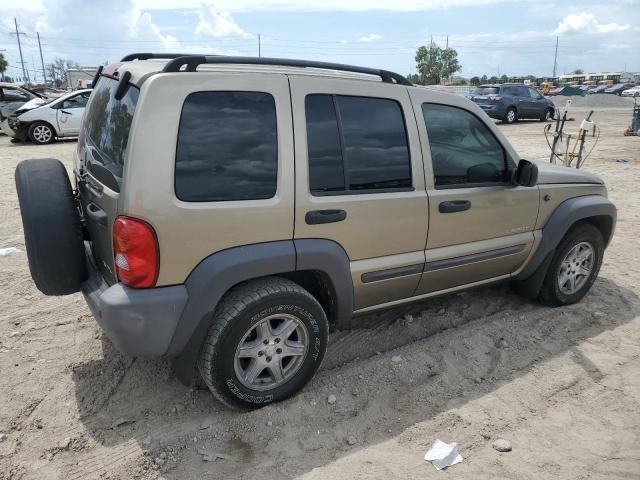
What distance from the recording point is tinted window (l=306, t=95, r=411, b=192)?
2902 millimetres

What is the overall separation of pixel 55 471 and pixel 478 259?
2.88 m

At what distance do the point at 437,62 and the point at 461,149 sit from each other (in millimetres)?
80484

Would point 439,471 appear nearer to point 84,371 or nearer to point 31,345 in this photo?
point 84,371

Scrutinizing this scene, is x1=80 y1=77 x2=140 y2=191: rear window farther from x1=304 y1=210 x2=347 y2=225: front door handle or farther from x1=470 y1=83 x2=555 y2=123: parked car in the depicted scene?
x1=470 y1=83 x2=555 y2=123: parked car

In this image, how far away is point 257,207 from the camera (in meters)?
2.68

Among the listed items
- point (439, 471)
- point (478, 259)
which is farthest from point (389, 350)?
point (439, 471)

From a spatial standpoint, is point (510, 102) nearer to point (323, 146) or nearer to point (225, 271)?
point (323, 146)

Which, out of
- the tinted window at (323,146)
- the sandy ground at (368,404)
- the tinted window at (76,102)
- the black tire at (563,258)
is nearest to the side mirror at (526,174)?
the black tire at (563,258)

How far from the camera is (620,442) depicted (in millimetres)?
Result: 2842

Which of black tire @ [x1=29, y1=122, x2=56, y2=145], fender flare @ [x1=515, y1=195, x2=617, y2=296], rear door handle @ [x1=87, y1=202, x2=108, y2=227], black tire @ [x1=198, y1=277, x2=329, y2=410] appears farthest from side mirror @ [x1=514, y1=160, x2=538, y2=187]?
black tire @ [x1=29, y1=122, x2=56, y2=145]

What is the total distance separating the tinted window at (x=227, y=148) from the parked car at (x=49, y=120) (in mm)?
13409

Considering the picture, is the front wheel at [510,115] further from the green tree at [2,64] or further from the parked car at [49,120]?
the green tree at [2,64]

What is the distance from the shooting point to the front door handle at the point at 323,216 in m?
2.84

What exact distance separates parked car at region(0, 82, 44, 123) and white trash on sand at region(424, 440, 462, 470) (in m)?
16.8
